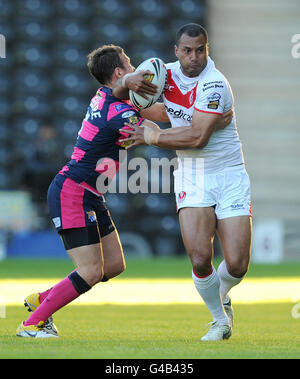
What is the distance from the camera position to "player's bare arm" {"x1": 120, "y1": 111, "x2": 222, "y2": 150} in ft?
19.1

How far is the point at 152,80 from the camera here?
5.93m

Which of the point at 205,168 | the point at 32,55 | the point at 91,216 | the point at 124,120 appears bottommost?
the point at 91,216

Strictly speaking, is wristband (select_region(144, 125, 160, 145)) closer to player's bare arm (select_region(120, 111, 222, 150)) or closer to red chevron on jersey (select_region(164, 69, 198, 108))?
player's bare arm (select_region(120, 111, 222, 150))

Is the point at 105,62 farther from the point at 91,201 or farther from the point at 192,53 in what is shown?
the point at 91,201

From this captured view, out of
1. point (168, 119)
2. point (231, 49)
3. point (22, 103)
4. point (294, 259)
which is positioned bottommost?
point (294, 259)

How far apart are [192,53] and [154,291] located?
197 inches

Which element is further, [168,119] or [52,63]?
[52,63]

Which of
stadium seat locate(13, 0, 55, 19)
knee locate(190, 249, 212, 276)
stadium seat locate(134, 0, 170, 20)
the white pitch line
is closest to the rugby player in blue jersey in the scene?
knee locate(190, 249, 212, 276)

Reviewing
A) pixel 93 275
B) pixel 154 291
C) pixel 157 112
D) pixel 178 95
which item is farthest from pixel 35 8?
pixel 93 275

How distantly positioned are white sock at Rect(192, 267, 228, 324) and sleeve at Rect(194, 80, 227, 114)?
1.14 m

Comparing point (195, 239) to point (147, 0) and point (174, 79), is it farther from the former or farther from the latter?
point (147, 0)

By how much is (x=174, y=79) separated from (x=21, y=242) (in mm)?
10430

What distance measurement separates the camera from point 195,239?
5859mm

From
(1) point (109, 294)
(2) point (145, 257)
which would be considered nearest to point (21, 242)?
(2) point (145, 257)
